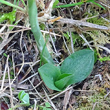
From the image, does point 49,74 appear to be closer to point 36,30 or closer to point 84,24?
point 36,30

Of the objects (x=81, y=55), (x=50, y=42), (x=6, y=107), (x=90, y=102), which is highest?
(x=50, y=42)

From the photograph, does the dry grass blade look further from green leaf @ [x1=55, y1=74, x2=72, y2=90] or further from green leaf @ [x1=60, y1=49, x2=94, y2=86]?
green leaf @ [x1=55, y1=74, x2=72, y2=90]

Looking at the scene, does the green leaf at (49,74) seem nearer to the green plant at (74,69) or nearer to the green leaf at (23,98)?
the green plant at (74,69)

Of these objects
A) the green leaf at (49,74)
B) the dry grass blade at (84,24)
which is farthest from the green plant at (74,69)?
the dry grass blade at (84,24)

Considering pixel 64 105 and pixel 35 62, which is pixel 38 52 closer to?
pixel 35 62

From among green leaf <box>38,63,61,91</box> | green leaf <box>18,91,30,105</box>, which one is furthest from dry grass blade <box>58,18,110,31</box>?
green leaf <box>18,91,30,105</box>

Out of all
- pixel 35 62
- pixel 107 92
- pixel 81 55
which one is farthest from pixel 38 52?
pixel 107 92

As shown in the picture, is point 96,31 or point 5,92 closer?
point 5,92
